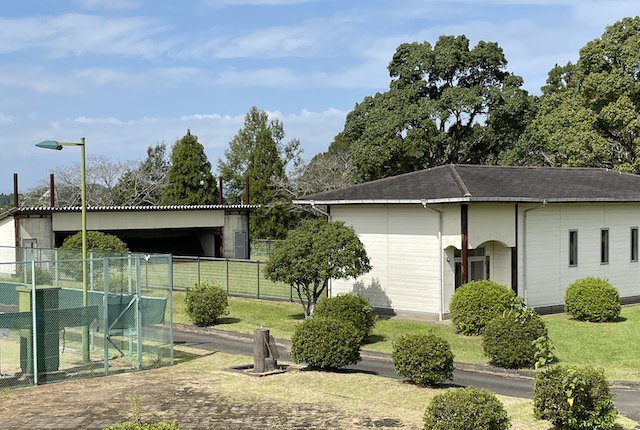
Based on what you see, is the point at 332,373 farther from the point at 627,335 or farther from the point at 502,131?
the point at 502,131

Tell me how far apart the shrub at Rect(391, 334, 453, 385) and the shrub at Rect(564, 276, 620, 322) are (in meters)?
11.5

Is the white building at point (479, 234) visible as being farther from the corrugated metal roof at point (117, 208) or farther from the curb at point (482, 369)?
the corrugated metal roof at point (117, 208)

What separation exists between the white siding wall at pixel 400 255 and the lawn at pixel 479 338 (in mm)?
1166

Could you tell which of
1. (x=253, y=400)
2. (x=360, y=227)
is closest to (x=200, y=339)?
(x=360, y=227)

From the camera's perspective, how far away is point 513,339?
19109 mm

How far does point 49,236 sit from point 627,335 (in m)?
28.4

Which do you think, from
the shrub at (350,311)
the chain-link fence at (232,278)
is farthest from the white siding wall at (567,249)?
the chain-link fence at (232,278)

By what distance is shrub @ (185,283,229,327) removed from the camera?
2572cm

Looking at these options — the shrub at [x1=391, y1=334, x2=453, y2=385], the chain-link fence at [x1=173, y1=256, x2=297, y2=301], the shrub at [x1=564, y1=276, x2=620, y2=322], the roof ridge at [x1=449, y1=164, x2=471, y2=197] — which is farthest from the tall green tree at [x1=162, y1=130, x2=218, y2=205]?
the shrub at [x1=391, y1=334, x2=453, y2=385]

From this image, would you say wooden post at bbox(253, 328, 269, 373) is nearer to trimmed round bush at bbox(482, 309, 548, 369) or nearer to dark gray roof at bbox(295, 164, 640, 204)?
trimmed round bush at bbox(482, 309, 548, 369)

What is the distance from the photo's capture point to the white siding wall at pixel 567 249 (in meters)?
27.8

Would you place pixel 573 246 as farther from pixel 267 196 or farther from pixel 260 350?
pixel 267 196

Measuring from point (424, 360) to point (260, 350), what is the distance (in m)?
3.72

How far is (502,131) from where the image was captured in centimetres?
5116
